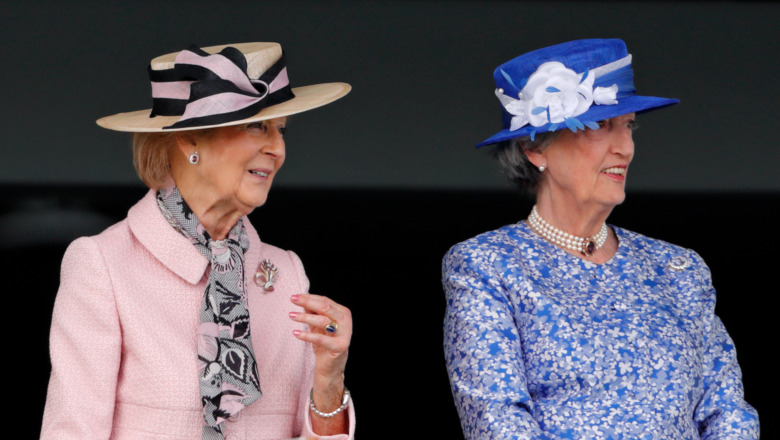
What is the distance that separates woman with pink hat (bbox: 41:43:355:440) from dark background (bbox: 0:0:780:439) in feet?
5.53

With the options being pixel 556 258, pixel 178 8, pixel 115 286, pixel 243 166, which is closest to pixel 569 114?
pixel 556 258

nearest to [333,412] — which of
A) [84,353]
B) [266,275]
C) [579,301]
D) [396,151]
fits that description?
[266,275]

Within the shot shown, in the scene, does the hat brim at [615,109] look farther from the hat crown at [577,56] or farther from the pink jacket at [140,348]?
the pink jacket at [140,348]

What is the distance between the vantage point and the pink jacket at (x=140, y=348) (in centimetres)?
253

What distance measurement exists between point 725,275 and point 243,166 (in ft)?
9.45

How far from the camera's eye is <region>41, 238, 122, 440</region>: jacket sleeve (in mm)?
2508

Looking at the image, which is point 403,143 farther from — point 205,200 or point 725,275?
point 205,200

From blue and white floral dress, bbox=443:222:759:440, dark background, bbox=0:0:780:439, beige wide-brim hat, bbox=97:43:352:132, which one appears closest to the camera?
beige wide-brim hat, bbox=97:43:352:132

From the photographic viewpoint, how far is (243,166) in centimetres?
270

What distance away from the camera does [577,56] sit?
10.6 feet

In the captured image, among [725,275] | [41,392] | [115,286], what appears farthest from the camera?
[725,275]

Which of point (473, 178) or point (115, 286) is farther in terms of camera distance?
point (473, 178)

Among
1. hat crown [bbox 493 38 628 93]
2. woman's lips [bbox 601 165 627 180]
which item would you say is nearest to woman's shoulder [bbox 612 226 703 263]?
woman's lips [bbox 601 165 627 180]

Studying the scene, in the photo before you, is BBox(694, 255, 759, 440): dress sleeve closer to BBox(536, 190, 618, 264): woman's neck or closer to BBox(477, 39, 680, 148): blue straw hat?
BBox(536, 190, 618, 264): woman's neck
